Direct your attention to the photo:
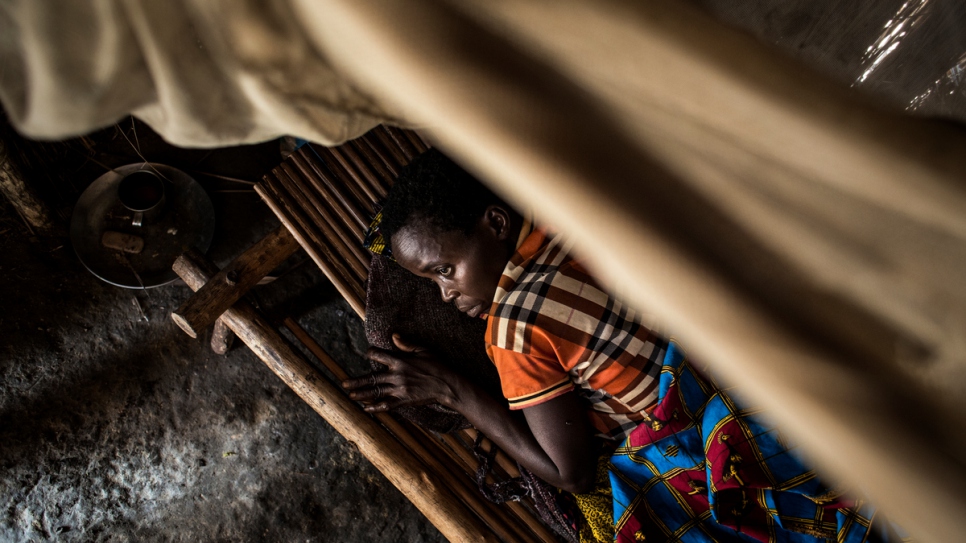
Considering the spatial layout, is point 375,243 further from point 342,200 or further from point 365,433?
point 365,433

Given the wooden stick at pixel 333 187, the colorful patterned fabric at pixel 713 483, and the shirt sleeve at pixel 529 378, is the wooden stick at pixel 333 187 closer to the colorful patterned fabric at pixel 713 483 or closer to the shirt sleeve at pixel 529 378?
the shirt sleeve at pixel 529 378

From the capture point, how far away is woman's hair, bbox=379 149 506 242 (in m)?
1.19

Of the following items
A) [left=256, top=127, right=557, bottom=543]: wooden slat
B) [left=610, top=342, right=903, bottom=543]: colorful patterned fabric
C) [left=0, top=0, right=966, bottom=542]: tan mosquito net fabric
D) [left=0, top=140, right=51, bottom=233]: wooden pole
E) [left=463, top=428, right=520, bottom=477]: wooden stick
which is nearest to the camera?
[left=0, top=0, right=966, bottom=542]: tan mosquito net fabric

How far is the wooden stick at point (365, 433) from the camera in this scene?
123 cm

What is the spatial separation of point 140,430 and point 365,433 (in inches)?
41.6

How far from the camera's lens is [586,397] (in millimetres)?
1278

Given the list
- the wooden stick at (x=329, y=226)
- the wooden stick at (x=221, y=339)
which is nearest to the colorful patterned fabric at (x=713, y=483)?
the wooden stick at (x=329, y=226)

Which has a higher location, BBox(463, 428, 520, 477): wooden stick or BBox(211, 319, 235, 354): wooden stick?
BBox(463, 428, 520, 477): wooden stick

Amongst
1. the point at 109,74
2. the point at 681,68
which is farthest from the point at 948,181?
the point at 109,74

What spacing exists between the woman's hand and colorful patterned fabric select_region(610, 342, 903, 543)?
18.7 inches

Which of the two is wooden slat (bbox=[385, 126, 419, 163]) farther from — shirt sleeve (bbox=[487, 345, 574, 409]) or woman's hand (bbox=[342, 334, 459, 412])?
shirt sleeve (bbox=[487, 345, 574, 409])

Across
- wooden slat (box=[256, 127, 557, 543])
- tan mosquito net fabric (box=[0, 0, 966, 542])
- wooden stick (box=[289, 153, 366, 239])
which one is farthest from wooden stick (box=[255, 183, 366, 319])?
tan mosquito net fabric (box=[0, 0, 966, 542])

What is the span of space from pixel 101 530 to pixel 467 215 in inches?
65.0

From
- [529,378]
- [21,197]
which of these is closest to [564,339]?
[529,378]
